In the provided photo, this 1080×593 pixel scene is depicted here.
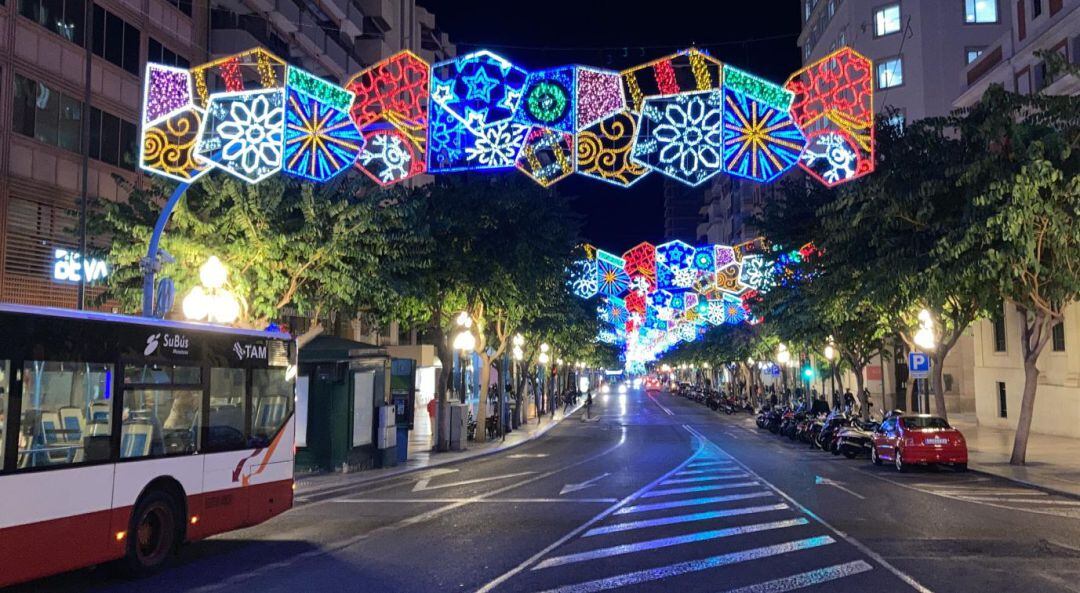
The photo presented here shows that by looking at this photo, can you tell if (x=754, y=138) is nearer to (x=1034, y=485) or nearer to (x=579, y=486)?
(x=579, y=486)

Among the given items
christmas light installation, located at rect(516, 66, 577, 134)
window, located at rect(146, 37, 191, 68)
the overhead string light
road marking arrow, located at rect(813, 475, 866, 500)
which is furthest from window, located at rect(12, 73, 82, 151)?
road marking arrow, located at rect(813, 475, 866, 500)

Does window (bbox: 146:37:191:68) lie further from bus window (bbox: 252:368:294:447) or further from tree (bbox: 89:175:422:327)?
bus window (bbox: 252:368:294:447)

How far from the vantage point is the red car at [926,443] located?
22.9 metres

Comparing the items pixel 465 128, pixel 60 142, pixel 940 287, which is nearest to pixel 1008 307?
pixel 940 287

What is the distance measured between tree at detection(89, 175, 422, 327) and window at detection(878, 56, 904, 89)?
43.1 metres

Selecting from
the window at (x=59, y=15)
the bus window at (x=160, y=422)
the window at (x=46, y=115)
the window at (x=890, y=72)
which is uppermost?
the window at (x=890, y=72)

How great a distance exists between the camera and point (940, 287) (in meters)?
21.1

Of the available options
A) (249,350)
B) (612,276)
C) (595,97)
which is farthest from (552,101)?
(612,276)

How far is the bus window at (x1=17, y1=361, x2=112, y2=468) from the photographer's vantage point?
901cm

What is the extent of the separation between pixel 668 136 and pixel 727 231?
317 feet

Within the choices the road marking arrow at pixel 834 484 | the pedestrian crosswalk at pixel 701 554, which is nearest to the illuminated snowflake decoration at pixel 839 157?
the road marking arrow at pixel 834 484

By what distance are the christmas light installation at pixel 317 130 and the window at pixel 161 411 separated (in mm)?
7613

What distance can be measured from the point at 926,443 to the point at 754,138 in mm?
10266

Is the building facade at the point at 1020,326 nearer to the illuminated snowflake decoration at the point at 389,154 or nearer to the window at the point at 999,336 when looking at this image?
the window at the point at 999,336
